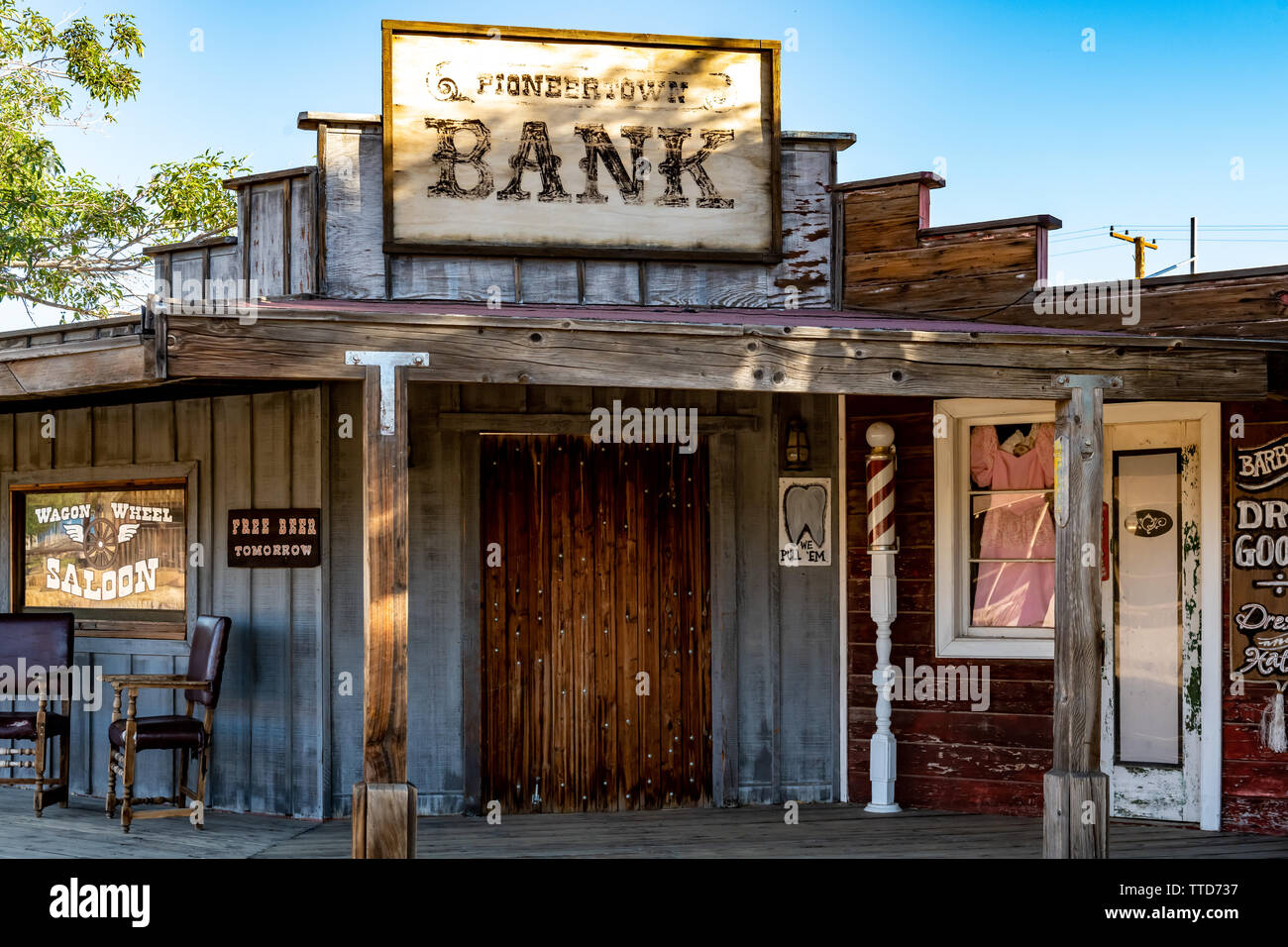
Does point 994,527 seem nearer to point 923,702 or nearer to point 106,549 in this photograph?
point 923,702

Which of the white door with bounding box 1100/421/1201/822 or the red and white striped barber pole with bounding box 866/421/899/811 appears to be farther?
the red and white striped barber pole with bounding box 866/421/899/811

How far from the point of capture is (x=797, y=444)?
7.43 metres

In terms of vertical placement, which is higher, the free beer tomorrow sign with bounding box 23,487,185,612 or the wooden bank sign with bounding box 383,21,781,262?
the wooden bank sign with bounding box 383,21,781,262

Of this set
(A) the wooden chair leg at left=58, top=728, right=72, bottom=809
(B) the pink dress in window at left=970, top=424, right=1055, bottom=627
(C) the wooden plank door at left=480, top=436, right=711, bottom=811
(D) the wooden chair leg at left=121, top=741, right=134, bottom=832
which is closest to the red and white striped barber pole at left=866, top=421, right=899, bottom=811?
(B) the pink dress in window at left=970, top=424, right=1055, bottom=627

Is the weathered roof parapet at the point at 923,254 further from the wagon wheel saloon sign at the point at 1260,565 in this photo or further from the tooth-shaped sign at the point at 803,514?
the wagon wheel saloon sign at the point at 1260,565

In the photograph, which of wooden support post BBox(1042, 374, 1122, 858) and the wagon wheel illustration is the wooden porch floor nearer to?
wooden support post BBox(1042, 374, 1122, 858)

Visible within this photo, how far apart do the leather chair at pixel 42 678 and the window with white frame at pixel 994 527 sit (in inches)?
195

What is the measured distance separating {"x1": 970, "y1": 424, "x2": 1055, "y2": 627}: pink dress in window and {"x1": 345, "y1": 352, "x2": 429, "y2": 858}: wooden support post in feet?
12.0

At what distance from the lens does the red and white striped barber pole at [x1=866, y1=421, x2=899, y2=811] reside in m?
7.20

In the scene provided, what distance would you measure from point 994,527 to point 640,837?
259cm
